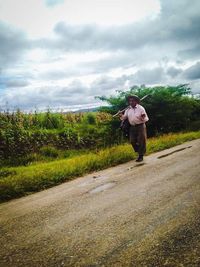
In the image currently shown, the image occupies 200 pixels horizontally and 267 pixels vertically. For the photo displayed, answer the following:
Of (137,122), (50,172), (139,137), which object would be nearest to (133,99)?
(137,122)

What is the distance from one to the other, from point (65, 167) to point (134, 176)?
2287mm

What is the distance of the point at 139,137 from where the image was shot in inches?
395

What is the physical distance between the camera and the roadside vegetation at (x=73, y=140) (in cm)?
834

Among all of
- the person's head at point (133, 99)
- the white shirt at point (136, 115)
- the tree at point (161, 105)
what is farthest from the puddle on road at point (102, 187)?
the tree at point (161, 105)

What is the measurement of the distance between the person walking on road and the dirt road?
2.87 metres

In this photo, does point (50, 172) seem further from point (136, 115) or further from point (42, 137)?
point (42, 137)

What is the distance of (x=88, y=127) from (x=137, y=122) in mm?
8555

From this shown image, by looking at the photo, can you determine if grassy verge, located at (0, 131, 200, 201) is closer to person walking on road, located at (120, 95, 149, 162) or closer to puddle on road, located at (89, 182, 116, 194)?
person walking on road, located at (120, 95, 149, 162)

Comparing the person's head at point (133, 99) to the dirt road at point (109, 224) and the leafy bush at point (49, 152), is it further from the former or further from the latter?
the leafy bush at point (49, 152)

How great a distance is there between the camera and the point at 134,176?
24.1 ft

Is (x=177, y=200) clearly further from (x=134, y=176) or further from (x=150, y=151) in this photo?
(x=150, y=151)

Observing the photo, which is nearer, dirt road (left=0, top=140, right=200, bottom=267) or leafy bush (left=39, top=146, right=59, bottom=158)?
dirt road (left=0, top=140, right=200, bottom=267)

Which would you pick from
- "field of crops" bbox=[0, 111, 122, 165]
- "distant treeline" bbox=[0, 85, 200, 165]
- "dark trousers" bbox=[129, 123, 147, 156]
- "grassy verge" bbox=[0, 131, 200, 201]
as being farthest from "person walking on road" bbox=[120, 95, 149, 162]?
"distant treeline" bbox=[0, 85, 200, 165]

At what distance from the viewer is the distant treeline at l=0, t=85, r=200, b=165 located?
43.3 ft
